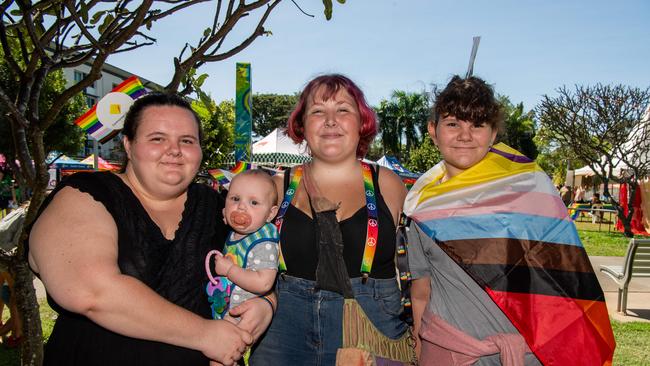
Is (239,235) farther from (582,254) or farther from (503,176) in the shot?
(582,254)

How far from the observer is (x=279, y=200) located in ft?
8.71

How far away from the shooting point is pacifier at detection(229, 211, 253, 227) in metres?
2.30

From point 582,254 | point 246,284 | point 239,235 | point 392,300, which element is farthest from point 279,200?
point 582,254

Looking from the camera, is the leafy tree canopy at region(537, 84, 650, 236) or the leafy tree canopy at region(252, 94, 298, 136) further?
the leafy tree canopy at region(252, 94, 298, 136)

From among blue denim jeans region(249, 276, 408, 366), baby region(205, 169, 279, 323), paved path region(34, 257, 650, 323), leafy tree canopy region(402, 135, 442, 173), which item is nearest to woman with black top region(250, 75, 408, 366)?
blue denim jeans region(249, 276, 408, 366)

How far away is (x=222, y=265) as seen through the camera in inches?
85.2

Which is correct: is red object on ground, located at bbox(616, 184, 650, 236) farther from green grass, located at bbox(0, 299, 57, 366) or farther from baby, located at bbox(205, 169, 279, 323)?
baby, located at bbox(205, 169, 279, 323)

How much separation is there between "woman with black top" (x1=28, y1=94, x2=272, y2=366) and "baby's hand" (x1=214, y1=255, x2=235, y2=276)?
7cm

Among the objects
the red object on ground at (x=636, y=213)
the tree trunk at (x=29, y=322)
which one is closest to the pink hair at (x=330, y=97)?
the tree trunk at (x=29, y=322)

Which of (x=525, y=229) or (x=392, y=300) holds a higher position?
(x=525, y=229)

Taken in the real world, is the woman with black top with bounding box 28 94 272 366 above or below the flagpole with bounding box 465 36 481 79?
below

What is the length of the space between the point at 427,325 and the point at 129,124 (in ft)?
5.55

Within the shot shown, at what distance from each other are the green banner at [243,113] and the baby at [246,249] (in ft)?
24.9

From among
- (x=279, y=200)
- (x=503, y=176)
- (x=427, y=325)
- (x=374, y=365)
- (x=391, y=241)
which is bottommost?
(x=374, y=365)
